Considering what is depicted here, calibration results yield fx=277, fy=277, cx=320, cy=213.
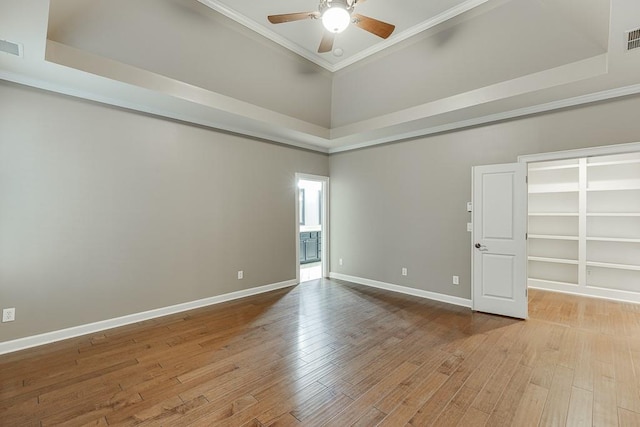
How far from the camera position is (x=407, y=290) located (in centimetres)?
502

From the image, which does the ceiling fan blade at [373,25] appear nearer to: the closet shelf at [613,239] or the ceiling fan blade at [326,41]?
the ceiling fan blade at [326,41]

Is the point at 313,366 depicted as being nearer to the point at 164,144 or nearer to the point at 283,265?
the point at 283,265

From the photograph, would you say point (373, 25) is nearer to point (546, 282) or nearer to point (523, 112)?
point (523, 112)

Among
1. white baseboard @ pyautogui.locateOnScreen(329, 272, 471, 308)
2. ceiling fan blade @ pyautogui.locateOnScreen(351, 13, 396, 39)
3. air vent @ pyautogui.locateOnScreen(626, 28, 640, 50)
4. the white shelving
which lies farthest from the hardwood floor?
ceiling fan blade @ pyautogui.locateOnScreen(351, 13, 396, 39)

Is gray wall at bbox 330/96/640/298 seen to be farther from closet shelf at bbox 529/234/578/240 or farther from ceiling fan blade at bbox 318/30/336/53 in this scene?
ceiling fan blade at bbox 318/30/336/53

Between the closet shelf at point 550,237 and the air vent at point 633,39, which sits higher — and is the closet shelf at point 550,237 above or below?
below

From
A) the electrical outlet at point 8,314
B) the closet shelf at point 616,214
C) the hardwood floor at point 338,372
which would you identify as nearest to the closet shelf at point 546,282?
the hardwood floor at point 338,372

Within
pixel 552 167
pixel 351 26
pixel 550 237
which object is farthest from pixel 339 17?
pixel 550 237

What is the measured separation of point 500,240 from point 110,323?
536 centimetres

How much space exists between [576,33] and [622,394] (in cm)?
346

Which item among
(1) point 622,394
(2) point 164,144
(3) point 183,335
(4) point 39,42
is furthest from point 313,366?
(4) point 39,42

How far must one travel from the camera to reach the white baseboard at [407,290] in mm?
4407

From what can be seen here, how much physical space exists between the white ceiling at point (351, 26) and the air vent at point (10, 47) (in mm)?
1899

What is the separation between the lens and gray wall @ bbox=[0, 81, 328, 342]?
2994mm
